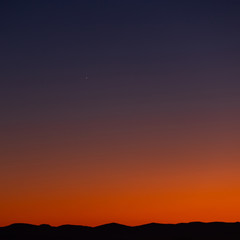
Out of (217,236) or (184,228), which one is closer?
(217,236)

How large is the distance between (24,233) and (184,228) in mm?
29483

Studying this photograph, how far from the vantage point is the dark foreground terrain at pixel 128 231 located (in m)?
107

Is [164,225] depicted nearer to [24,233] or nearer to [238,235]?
[238,235]

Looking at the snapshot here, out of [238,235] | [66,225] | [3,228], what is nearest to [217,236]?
[238,235]

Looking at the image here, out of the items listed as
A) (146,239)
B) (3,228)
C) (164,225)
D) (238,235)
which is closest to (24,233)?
(3,228)

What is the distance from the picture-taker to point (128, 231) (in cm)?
11812

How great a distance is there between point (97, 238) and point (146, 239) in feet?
27.7

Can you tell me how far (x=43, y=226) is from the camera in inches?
4540

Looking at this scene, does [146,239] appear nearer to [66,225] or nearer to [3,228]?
[66,225]

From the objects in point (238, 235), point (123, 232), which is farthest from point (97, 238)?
point (238, 235)

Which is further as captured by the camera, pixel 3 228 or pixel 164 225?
pixel 164 225

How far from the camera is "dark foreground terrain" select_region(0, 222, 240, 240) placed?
107 meters

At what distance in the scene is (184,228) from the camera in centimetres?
11706

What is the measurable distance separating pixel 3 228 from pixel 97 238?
16.2m
